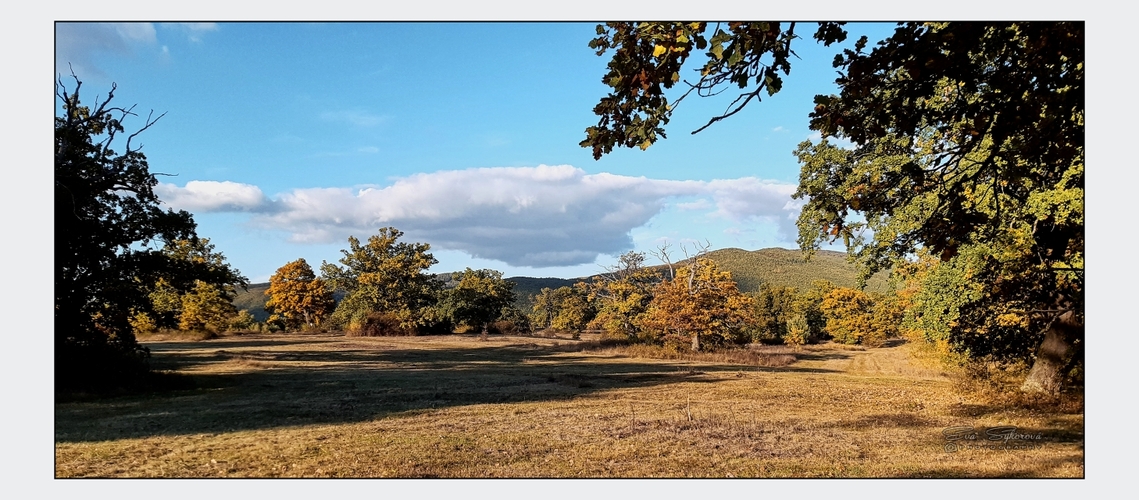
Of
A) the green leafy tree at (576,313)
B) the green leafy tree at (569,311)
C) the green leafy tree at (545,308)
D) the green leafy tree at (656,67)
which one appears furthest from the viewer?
the green leafy tree at (545,308)

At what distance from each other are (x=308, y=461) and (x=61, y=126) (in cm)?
1131

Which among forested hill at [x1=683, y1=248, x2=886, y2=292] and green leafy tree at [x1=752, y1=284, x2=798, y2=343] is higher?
forested hill at [x1=683, y1=248, x2=886, y2=292]

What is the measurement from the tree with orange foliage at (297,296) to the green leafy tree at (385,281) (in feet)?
4.99

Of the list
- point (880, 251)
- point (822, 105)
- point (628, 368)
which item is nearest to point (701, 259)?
point (628, 368)

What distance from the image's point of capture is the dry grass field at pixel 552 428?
24.6ft

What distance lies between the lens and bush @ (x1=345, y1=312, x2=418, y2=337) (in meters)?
50.7

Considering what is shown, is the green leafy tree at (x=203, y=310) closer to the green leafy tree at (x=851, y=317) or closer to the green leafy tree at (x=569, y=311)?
the green leafy tree at (x=569, y=311)

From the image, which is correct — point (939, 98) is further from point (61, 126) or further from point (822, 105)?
point (61, 126)

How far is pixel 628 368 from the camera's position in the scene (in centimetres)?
2489

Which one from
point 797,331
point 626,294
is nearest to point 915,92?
point 626,294

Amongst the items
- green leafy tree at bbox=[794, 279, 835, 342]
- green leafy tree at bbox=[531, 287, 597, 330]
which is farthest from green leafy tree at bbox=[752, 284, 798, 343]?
green leafy tree at bbox=[531, 287, 597, 330]

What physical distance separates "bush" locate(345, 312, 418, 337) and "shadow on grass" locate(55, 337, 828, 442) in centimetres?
1835

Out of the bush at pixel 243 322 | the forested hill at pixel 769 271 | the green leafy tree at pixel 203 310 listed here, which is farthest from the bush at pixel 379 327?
the forested hill at pixel 769 271

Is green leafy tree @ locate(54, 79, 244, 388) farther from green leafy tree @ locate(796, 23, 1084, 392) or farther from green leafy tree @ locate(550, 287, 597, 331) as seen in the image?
green leafy tree @ locate(550, 287, 597, 331)
